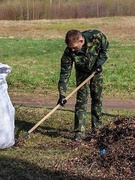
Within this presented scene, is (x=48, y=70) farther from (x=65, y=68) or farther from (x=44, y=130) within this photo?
(x=65, y=68)

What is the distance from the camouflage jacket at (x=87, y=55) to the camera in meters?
6.46

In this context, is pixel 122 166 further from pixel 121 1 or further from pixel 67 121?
pixel 121 1

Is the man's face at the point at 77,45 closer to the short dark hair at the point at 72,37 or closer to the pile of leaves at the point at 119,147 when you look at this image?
the short dark hair at the point at 72,37

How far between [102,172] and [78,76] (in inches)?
65.0

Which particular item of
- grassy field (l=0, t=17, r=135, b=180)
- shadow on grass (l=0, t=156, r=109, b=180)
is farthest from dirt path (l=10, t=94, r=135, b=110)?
shadow on grass (l=0, t=156, r=109, b=180)

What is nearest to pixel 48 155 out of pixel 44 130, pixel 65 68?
pixel 65 68

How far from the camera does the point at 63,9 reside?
34.5 metres

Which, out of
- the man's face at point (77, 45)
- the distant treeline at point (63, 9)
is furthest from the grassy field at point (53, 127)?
the distant treeline at point (63, 9)

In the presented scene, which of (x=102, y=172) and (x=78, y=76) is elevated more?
(x=78, y=76)

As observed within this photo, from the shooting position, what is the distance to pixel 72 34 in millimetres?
6133

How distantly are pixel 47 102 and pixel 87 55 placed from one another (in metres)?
3.81

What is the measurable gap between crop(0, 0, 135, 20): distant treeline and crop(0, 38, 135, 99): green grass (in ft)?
52.4

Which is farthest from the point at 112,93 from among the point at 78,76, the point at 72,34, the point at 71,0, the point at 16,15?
the point at 71,0

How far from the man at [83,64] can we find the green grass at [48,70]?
3.76 m
